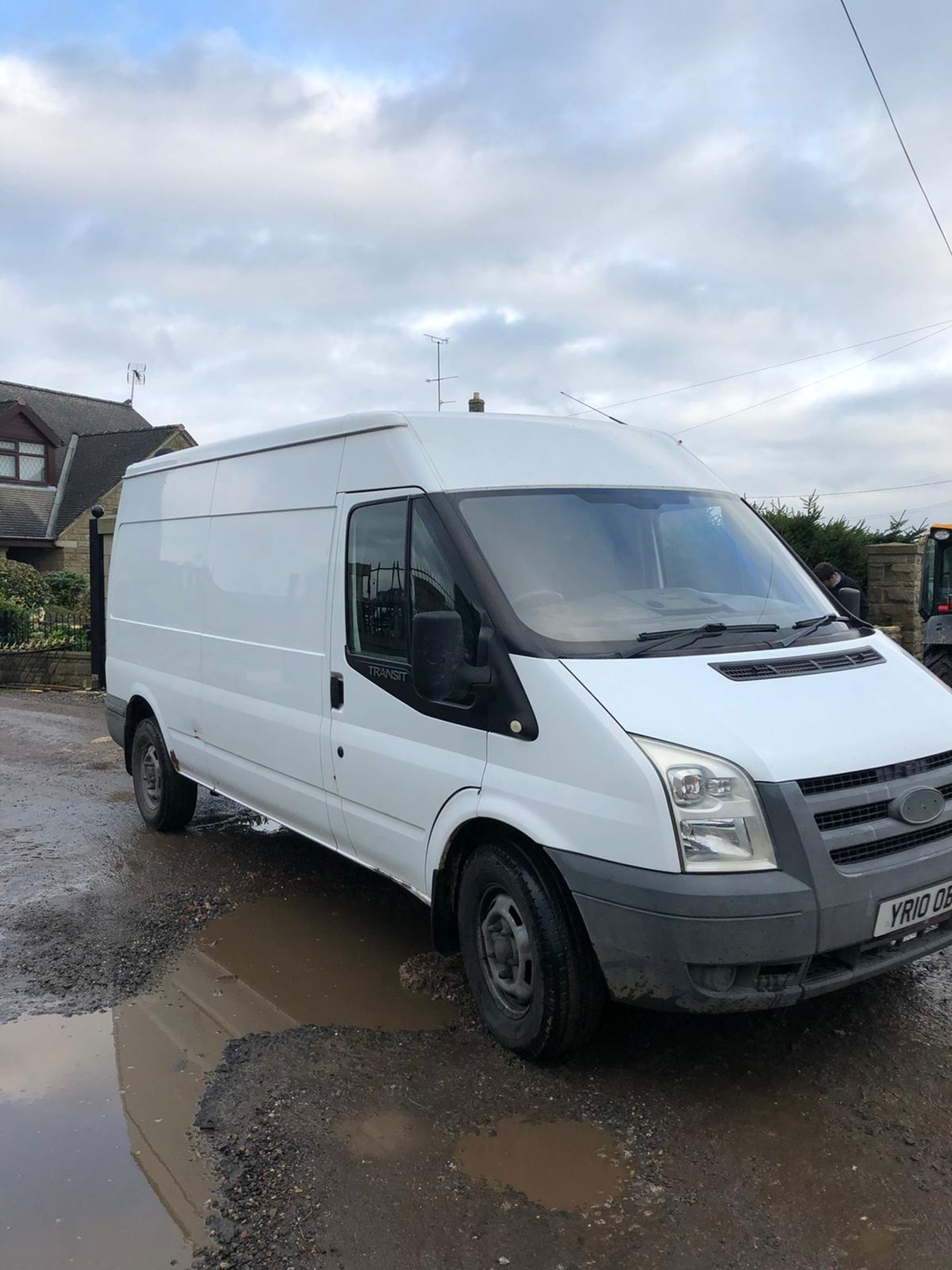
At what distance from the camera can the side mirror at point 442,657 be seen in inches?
145

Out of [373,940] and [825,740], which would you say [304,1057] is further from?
[825,740]

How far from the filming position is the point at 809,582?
4668 mm

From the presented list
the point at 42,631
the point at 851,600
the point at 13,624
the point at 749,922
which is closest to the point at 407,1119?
the point at 749,922

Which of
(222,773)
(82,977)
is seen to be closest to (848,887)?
(82,977)

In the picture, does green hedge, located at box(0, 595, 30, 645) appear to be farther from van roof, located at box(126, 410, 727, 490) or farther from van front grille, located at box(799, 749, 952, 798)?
van front grille, located at box(799, 749, 952, 798)

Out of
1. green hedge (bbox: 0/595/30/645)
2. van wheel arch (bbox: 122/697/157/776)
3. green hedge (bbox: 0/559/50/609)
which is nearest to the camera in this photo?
van wheel arch (bbox: 122/697/157/776)

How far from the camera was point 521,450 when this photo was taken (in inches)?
173

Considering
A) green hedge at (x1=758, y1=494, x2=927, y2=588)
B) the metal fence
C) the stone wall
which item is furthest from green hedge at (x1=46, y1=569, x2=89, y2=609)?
green hedge at (x1=758, y1=494, x2=927, y2=588)

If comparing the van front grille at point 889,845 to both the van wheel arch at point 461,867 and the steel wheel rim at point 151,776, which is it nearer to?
the van wheel arch at point 461,867

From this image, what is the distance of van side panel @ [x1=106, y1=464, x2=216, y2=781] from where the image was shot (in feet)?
20.2

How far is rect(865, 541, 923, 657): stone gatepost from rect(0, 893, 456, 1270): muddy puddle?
9.81 metres

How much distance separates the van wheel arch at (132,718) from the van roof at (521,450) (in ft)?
9.57

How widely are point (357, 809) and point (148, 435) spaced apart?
30693 millimetres

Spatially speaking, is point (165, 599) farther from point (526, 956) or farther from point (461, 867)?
point (526, 956)
